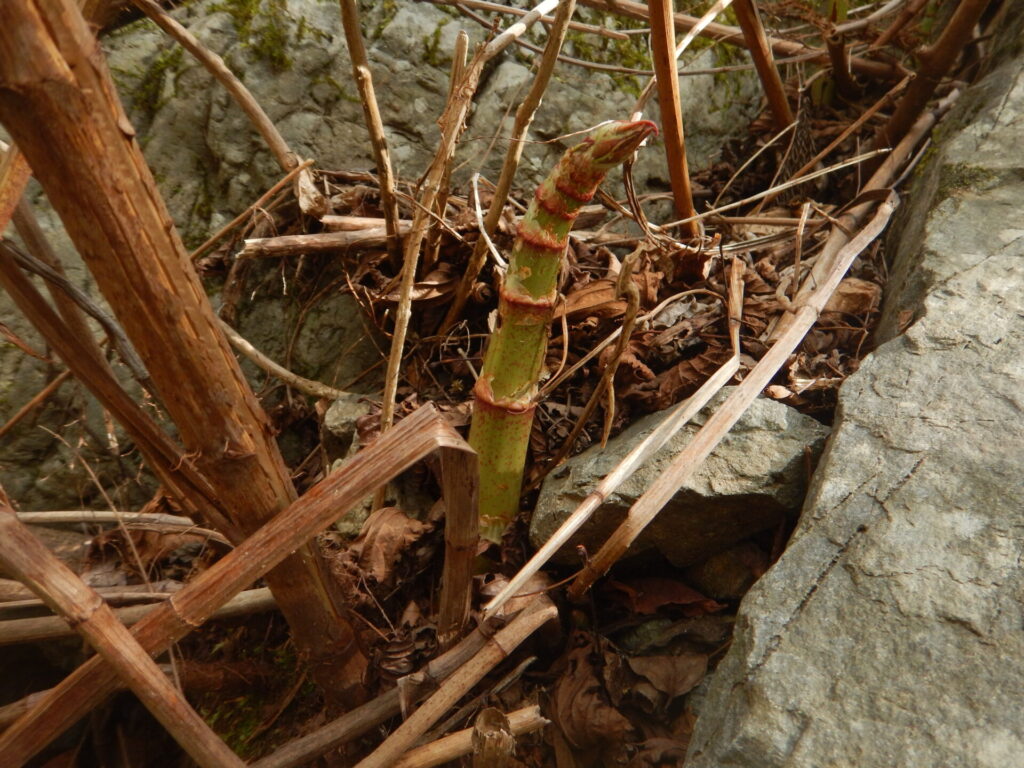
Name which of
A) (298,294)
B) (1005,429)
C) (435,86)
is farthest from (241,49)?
(1005,429)

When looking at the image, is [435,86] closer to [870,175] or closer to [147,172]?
[870,175]

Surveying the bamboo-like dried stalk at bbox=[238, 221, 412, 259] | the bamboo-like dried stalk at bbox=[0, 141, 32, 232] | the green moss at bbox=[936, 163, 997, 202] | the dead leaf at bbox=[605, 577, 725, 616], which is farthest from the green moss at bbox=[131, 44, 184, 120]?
the green moss at bbox=[936, 163, 997, 202]

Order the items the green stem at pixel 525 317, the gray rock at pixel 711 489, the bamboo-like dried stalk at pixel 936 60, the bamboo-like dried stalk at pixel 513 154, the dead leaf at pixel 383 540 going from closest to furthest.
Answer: the green stem at pixel 525 317, the bamboo-like dried stalk at pixel 513 154, the gray rock at pixel 711 489, the dead leaf at pixel 383 540, the bamboo-like dried stalk at pixel 936 60

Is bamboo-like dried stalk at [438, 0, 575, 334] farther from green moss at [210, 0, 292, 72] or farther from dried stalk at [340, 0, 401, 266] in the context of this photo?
green moss at [210, 0, 292, 72]

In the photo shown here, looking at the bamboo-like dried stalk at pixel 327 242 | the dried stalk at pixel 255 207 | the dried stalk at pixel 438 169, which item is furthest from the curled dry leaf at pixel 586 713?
the dried stalk at pixel 255 207

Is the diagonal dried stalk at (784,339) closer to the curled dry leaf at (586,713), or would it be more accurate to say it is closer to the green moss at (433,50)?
the curled dry leaf at (586,713)

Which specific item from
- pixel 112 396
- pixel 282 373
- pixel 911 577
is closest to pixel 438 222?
pixel 282 373
